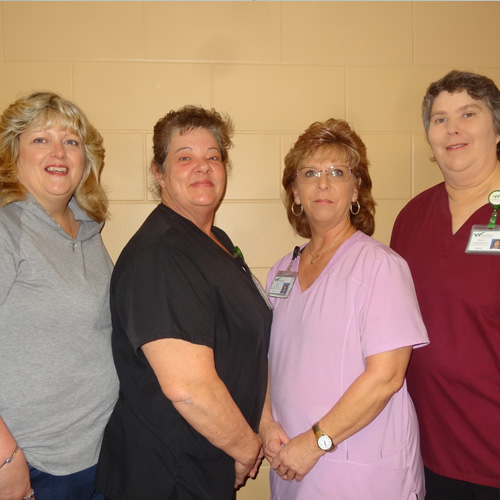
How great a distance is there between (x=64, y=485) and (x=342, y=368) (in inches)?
36.1

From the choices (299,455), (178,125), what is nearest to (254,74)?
(178,125)

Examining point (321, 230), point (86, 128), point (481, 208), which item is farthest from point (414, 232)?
point (86, 128)

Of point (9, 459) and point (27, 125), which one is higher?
point (27, 125)

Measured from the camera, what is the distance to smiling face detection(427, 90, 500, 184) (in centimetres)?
145

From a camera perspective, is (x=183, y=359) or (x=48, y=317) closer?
(x=183, y=359)

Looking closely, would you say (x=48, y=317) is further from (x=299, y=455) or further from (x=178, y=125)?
(x=299, y=455)

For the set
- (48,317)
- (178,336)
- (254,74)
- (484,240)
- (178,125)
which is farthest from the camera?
(254,74)

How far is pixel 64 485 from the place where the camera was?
1289mm

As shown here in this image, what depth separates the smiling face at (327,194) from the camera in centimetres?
152

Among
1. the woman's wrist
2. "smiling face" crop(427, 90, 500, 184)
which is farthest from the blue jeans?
"smiling face" crop(427, 90, 500, 184)

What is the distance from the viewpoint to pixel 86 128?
150 centimetres

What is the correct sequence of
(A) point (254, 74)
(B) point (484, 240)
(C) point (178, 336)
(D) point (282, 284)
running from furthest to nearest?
(A) point (254, 74)
(D) point (282, 284)
(B) point (484, 240)
(C) point (178, 336)

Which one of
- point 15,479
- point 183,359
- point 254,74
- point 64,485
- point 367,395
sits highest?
point 254,74

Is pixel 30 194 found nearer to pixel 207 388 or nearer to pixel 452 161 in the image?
pixel 207 388
